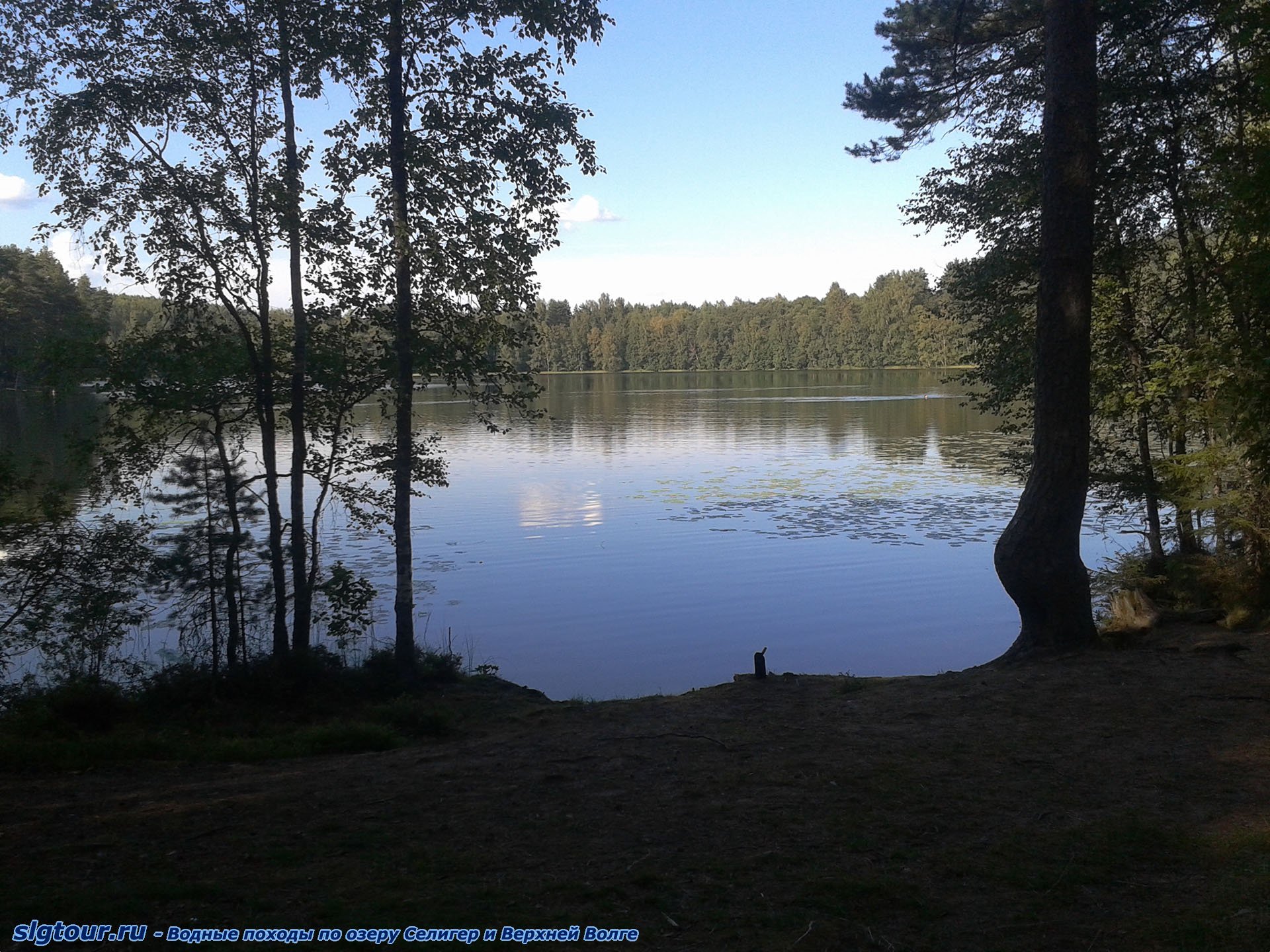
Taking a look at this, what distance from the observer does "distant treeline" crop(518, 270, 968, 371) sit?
429 ft

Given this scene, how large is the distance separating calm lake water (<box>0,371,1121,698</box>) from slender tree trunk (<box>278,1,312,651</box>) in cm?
222

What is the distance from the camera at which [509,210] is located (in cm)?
958

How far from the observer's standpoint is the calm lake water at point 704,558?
12.1 meters

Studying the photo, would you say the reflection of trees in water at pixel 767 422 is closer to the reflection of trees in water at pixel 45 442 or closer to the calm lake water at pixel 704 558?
the calm lake water at pixel 704 558

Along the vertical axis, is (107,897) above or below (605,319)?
below

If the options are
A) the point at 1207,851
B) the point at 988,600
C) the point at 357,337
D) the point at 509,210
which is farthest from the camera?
the point at 988,600

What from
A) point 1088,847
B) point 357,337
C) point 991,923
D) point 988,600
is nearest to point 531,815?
point 991,923

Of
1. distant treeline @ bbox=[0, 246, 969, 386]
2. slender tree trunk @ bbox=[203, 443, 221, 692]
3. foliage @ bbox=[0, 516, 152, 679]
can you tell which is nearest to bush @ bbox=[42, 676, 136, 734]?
foliage @ bbox=[0, 516, 152, 679]

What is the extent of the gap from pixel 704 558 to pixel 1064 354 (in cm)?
934

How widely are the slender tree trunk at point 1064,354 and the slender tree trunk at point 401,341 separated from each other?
5.95m

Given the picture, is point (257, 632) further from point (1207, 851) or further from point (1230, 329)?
point (1230, 329)

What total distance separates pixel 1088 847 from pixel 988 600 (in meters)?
10.5

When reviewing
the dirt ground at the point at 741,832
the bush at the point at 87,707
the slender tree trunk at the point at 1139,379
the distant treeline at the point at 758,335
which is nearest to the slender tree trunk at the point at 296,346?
the bush at the point at 87,707

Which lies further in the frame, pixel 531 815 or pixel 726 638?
pixel 726 638
